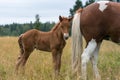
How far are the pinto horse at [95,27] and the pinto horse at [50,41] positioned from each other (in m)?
0.97

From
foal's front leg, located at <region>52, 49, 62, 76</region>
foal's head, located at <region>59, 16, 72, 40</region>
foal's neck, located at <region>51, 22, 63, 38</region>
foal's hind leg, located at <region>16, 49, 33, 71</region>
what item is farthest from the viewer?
foal's hind leg, located at <region>16, 49, 33, 71</region>

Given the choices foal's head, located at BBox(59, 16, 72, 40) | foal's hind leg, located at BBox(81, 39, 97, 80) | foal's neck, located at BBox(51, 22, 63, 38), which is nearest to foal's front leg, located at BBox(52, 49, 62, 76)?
foal's neck, located at BBox(51, 22, 63, 38)

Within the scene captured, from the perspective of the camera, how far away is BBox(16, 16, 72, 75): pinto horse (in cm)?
895

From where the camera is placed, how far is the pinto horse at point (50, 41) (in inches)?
352

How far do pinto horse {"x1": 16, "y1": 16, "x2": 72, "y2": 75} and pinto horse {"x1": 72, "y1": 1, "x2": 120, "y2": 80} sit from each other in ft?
3.19

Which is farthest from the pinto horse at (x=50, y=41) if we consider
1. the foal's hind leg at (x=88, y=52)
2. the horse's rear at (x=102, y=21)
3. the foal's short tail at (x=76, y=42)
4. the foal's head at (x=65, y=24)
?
the horse's rear at (x=102, y=21)

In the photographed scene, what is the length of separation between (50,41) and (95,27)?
7.22ft

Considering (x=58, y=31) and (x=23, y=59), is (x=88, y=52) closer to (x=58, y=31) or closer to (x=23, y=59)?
(x=58, y=31)

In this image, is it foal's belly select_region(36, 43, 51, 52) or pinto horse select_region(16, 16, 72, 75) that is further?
foal's belly select_region(36, 43, 51, 52)

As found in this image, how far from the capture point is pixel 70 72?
24.4 ft

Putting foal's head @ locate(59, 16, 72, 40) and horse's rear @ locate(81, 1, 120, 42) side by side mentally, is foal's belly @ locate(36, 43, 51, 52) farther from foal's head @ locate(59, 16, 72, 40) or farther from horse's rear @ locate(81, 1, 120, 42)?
horse's rear @ locate(81, 1, 120, 42)

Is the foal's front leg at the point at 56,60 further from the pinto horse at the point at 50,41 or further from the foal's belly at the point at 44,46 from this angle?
the foal's belly at the point at 44,46

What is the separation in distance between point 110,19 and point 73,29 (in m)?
0.83

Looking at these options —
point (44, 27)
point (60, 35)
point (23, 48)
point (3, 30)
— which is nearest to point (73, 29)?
point (60, 35)
